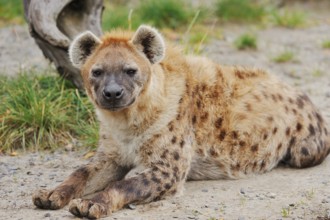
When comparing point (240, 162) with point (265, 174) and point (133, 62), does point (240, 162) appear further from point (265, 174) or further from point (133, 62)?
point (133, 62)

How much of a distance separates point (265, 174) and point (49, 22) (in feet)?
7.45

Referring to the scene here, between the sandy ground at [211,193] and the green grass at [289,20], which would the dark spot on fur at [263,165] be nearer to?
the sandy ground at [211,193]

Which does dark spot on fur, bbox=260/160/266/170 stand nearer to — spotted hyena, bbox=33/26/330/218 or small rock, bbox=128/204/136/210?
spotted hyena, bbox=33/26/330/218

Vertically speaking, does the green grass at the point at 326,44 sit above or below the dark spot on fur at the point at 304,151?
above

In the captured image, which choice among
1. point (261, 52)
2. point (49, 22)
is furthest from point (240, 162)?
point (261, 52)

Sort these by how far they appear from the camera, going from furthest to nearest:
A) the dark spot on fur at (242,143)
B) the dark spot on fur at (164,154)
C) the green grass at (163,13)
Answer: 1. the green grass at (163,13)
2. the dark spot on fur at (242,143)
3. the dark spot on fur at (164,154)

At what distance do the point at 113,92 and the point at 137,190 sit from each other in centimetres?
65

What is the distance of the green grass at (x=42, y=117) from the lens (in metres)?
6.24

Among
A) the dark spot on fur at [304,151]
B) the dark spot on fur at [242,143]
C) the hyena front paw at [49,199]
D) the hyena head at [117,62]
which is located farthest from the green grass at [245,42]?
the hyena front paw at [49,199]

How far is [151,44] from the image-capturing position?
5043mm

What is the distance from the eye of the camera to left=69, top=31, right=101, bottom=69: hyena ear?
5012mm

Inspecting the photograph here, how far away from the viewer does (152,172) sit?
193 inches

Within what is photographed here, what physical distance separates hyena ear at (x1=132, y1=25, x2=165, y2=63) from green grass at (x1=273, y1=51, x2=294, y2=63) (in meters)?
3.89

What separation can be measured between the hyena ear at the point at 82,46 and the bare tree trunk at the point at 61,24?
1.27m
